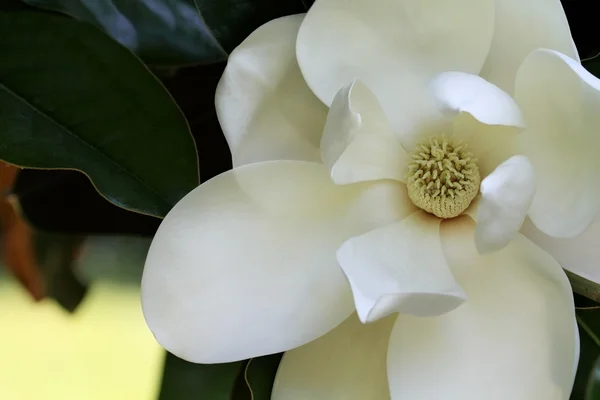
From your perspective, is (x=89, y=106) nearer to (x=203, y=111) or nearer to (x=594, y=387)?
(x=203, y=111)

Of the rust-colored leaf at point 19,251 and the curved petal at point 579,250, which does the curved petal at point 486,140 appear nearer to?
the curved petal at point 579,250

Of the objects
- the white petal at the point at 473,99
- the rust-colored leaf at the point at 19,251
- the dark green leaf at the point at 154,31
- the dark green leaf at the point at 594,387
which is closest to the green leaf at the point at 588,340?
the dark green leaf at the point at 594,387

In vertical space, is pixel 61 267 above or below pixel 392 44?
below

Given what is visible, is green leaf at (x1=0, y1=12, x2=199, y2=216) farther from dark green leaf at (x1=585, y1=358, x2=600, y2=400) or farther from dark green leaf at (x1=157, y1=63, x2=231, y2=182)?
dark green leaf at (x1=585, y1=358, x2=600, y2=400)

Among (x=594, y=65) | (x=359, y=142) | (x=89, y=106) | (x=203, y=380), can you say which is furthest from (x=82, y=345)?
(x=594, y=65)

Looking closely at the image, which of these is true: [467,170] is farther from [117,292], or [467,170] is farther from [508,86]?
[117,292]

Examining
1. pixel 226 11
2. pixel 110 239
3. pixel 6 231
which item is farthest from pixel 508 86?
pixel 6 231

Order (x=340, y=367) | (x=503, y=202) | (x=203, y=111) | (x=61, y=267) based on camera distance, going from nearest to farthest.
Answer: (x=503, y=202)
(x=340, y=367)
(x=203, y=111)
(x=61, y=267)
